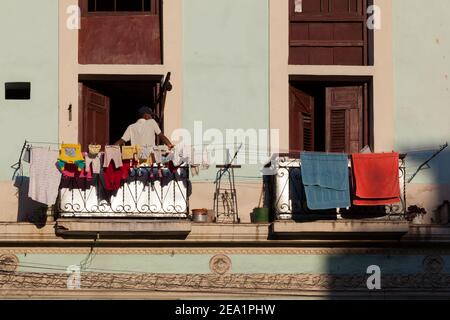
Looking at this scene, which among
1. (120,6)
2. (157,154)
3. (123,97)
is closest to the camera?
(157,154)

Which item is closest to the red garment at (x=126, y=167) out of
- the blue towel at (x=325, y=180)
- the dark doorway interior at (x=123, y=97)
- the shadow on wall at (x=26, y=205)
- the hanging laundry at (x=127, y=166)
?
the hanging laundry at (x=127, y=166)

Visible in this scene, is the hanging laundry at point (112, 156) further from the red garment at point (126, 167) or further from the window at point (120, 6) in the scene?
the window at point (120, 6)

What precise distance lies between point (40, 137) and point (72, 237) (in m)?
1.83

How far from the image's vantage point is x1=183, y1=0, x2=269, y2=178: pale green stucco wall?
2558cm

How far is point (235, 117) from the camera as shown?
25578 mm

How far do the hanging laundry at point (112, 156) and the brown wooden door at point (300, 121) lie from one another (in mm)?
3031

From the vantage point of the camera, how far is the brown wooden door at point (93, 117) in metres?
25.8

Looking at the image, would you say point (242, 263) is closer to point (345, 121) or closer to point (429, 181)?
point (345, 121)

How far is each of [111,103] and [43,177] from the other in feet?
8.82

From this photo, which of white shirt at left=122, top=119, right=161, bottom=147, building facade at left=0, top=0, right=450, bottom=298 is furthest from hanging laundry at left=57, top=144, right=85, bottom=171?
white shirt at left=122, top=119, right=161, bottom=147

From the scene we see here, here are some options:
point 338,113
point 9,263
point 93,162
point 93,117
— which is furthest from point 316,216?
point 9,263

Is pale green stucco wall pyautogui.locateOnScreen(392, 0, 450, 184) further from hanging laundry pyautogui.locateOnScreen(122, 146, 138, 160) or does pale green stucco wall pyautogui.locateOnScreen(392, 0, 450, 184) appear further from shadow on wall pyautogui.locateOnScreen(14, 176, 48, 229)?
shadow on wall pyautogui.locateOnScreen(14, 176, 48, 229)

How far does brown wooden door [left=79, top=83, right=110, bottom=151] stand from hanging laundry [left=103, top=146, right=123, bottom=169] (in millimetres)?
1165
